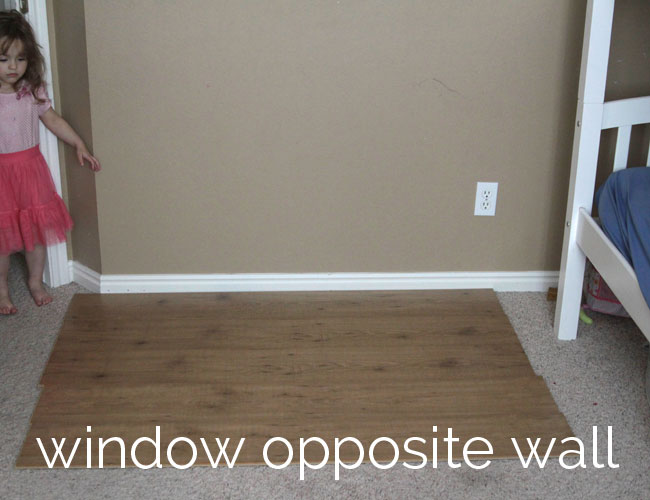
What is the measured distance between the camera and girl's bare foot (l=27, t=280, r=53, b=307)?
242 centimetres

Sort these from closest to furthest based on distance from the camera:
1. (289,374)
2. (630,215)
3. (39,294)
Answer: (630,215), (289,374), (39,294)

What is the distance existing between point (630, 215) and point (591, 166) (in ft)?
0.77

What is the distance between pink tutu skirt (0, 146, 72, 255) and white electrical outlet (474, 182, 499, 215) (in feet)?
4.05

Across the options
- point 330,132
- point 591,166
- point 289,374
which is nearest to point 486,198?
point 591,166

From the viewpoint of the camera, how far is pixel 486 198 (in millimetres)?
2428

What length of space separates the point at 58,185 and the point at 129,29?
541 mm

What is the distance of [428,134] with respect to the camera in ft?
7.70

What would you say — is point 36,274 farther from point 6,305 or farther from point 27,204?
point 27,204

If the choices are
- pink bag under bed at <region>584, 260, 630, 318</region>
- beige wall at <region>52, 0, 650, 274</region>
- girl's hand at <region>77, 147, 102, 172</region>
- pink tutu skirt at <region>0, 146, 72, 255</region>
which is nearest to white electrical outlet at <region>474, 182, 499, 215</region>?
beige wall at <region>52, 0, 650, 274</region>

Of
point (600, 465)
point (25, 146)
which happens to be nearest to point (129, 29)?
point (25, 146)

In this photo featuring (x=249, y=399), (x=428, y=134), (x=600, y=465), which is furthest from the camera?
(x=428, y=134)

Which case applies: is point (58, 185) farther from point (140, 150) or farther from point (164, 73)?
point (164, 73)

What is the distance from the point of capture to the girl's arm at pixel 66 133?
2.31 m

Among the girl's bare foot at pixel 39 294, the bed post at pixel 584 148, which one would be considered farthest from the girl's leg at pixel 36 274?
the bed post at pixel 584 148
